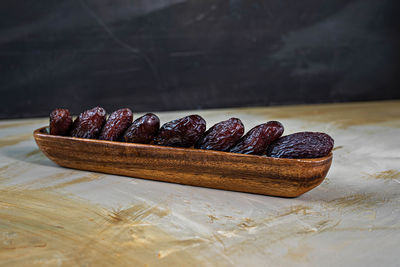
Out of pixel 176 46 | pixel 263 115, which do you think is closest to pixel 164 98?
pixel 176 46

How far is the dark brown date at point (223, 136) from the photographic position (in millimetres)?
1333

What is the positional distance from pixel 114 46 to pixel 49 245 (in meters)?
2.90

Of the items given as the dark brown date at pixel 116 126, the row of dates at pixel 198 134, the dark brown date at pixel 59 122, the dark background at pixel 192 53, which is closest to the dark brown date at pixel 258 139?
the row of dates at pixel 198 134

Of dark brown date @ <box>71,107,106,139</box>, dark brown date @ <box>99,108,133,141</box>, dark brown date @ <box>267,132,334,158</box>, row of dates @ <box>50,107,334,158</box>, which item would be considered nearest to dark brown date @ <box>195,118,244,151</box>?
row of dates @ <box>50,107,334,158</box>

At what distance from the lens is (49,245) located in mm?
981

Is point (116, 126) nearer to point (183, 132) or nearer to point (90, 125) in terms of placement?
point (90, 125)

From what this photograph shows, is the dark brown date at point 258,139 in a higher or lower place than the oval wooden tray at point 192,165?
higher

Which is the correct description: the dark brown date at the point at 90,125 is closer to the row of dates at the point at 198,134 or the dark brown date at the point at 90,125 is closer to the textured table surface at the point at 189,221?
the row of dates at the point at 198,134

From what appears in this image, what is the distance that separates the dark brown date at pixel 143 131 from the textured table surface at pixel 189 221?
0.53 feet

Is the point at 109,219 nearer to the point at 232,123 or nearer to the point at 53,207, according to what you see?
the point at 53,207

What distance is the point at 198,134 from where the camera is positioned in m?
1.40

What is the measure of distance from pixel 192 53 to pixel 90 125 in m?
2.37

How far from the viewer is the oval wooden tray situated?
1202mm

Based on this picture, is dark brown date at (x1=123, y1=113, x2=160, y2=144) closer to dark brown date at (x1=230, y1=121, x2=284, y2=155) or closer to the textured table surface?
the textured table surface
